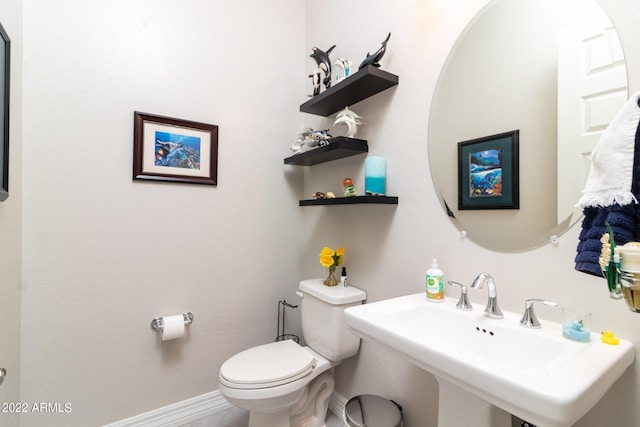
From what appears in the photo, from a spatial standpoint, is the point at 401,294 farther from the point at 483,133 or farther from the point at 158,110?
the point at 158,110

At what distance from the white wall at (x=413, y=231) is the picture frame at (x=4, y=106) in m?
1.44

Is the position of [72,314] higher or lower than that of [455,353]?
lower

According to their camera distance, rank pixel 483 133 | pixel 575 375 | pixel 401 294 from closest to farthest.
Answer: pixel 575 375 → pixel 483 133 → pixel 401 294

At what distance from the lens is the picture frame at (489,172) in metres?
1.01

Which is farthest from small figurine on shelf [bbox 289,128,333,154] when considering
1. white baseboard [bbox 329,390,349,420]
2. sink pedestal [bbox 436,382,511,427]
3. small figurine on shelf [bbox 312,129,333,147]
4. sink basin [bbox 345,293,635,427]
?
white baseboard [bbox 329,390,349,420]

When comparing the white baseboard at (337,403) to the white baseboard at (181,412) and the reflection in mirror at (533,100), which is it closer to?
the white baseboard at (181,412)

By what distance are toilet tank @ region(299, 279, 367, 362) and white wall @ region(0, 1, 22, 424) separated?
126cm

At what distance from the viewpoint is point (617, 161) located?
0.66 metres

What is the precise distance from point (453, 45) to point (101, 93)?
167cm

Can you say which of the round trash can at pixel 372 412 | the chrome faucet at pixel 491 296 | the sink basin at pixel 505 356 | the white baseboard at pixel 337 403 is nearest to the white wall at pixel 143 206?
the white baseboard at pixel 337 403

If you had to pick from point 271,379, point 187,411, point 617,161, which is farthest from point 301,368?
point 617,161

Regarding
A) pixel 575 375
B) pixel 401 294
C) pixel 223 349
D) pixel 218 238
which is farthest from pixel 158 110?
pixel 575 375

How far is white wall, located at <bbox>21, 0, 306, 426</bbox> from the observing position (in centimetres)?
136

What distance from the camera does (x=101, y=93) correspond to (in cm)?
147
